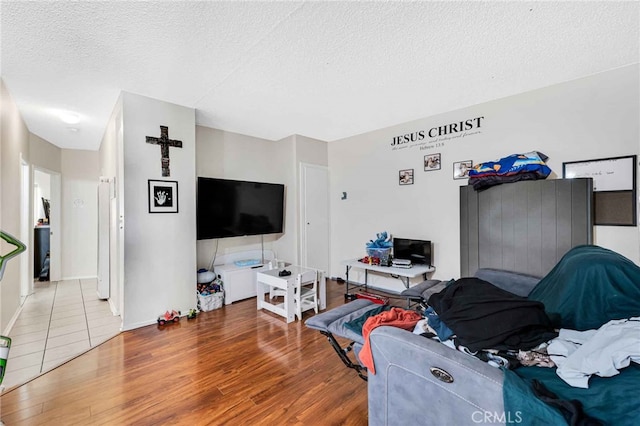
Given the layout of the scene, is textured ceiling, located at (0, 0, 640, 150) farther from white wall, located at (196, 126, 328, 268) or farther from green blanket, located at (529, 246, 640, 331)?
green blanket, located at (529, 246, 640, 331)

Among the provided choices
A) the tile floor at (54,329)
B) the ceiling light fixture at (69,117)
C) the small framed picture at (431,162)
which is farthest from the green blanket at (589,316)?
the ceiling light fixture at (69,117)

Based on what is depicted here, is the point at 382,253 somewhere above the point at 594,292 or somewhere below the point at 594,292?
below

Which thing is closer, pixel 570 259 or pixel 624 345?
pixel 624 345

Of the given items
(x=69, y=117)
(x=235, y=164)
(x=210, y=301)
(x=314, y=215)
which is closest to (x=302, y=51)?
(x=235, y=164)

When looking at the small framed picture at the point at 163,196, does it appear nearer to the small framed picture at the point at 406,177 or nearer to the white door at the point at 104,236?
the white door at the point at 104,236

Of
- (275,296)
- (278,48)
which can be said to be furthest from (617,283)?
(275,296)

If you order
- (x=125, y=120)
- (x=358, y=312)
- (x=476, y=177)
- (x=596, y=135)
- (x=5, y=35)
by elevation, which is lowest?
(x=358, y=312)

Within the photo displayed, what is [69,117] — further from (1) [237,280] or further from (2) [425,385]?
(2) [425,385]

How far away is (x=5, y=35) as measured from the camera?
192cm

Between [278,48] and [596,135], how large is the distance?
294 cm

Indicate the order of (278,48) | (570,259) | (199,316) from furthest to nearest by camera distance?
(199,316) < (278,48) < (570,259)

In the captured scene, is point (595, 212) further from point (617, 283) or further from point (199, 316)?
point (199, 316)

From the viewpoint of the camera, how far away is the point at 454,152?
3.39 meters

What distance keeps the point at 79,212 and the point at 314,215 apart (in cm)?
441
